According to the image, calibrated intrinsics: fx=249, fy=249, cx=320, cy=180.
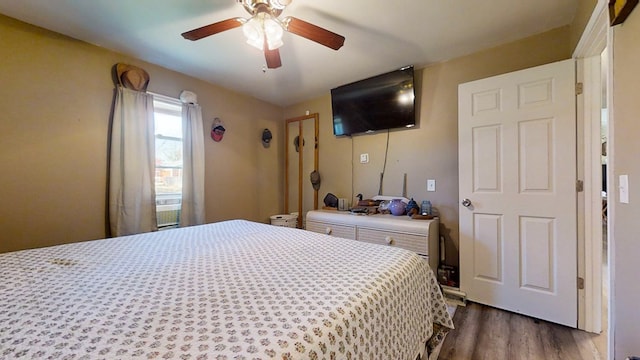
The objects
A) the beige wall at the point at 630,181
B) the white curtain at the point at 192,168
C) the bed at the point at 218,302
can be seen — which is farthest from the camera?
the white curtain at the point at 192,168

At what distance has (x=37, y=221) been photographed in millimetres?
1963

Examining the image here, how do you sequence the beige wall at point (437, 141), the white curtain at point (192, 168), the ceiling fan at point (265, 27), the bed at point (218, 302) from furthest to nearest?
the white curtain at point (192, 168)
the beige wall at point (437, 141)
the ceiling fan at point (265, 27)
the bed at point (218, 302)

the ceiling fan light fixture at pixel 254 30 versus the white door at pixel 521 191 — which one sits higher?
the ceiling fan light fixture at pixel 254 30

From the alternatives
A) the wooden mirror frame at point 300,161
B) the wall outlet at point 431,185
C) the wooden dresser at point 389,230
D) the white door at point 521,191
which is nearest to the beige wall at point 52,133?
the wooden mirror frame at point 300,161

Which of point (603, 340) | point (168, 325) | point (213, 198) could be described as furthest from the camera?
point (213, 198)

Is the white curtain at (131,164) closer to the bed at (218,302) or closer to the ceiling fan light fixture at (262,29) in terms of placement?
the bed at (218,302)

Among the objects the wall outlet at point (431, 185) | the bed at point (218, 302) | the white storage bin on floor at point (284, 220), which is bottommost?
the white storage bin on floor at point (284, 220)

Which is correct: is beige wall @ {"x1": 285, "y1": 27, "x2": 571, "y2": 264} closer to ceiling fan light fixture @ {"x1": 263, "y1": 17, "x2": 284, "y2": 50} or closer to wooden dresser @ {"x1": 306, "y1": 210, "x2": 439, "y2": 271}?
wooden dresser @ {"x1": 306, "y1": 210, "x2": 439, "y2": 271}

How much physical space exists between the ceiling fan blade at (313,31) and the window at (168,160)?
1796 mm

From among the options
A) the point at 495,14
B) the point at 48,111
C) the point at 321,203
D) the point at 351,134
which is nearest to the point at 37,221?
the point at 48,111

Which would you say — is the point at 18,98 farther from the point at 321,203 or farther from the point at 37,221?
the point at 321,203

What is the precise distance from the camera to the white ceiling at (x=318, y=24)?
1.74 metres

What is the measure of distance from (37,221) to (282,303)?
2401mm

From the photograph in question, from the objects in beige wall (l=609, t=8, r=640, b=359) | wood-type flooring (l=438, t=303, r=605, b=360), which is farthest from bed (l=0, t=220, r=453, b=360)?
beige wall (l=609, t=8, r=640, b=359)
